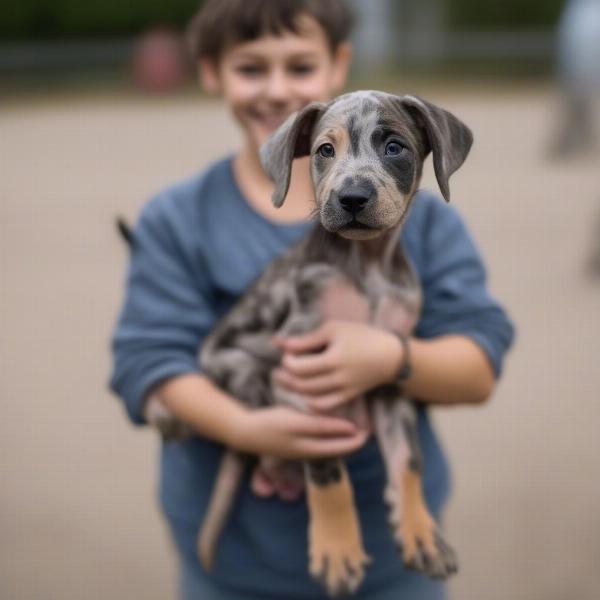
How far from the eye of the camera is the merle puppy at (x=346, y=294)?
1154mm

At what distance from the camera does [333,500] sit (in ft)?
4.96

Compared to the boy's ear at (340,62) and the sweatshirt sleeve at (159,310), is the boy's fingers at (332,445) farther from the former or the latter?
the boy's ear at (340,62)

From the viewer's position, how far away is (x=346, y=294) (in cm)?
151

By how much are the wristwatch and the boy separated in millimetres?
24

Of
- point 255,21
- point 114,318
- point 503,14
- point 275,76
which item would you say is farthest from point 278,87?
point 503,14

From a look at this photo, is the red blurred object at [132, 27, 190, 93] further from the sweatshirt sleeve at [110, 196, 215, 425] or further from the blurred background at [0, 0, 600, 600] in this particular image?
the sweatshirt sleeve at [110, 196, 215, 425]

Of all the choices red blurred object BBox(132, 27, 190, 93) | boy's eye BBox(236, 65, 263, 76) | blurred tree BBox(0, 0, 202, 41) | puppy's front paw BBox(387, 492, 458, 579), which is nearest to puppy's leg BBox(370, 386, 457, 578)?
puppy's front paw BBox(387, 492, 458, 579)

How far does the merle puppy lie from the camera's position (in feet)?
3.79

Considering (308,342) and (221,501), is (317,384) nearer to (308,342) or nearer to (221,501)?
(308,342)

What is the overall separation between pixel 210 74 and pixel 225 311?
527mm

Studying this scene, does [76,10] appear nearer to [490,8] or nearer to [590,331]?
[490,8]

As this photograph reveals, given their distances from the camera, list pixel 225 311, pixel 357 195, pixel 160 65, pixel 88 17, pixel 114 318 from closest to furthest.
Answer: pixel 357 195 < pixel 225 311 < pixel 114 318 < pixel 160 65 < pixel 88 17

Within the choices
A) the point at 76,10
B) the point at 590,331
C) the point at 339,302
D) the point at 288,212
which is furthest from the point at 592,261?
the point at 76,10

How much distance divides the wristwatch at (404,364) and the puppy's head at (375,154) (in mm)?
445
